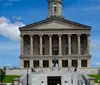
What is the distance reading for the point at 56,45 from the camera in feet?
381

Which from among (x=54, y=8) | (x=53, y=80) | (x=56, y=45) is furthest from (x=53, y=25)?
(x=53, y=80)

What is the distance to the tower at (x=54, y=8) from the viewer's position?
4798 inches

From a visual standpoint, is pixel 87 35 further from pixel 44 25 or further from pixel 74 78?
pixel 74 78

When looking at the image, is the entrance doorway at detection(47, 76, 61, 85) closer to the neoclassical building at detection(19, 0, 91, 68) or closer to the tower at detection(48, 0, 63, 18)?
the neoclassical building at detection(19, 0, 91, 68)

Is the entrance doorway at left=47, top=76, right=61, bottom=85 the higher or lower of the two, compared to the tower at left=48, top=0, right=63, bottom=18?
lower

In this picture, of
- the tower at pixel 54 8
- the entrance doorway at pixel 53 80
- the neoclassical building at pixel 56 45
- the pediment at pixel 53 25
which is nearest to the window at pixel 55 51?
the neoclassical building at pixel 56 45

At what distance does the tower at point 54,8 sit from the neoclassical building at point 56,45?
620 cm

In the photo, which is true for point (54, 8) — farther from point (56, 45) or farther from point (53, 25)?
point (56, 45)

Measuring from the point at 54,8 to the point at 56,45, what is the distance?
12.8 m

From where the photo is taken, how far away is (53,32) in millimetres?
113250

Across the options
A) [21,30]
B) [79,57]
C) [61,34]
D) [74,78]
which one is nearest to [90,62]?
[79,57]

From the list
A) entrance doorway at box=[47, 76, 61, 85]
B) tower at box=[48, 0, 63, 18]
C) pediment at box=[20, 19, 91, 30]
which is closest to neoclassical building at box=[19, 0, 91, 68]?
pediment at box=[20, 19, 91, 30]

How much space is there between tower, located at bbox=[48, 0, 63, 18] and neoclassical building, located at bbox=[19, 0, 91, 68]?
6200 millimetres

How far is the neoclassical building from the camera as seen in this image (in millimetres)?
112000
